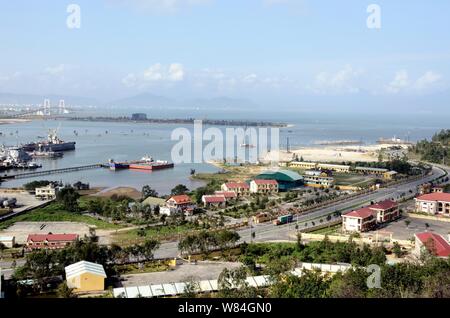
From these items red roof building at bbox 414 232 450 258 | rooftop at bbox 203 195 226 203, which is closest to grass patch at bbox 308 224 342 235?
red roof building at bbox 414 232 450 258

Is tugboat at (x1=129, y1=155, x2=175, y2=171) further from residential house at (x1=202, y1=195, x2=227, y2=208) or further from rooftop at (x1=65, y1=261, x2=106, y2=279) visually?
rooftop at (x1=65, y1=261, x2=106, y2=279)

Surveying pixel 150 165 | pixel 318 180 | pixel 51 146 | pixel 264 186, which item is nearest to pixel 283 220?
pixel 264 186

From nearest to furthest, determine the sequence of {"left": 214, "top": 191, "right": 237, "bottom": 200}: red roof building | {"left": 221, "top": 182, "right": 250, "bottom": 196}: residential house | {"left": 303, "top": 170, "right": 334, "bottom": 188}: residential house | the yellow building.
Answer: the yellow building < {"left": 214, "top": 191, "right": 237, "bottom": 200}: red roof building < {"left": 221, "top": 182, "right": 250, "bottom": 196}: residential house < {"left": 303, "top": 170, "right": 334, "bottom": 188}: residential house

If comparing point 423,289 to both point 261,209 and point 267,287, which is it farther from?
point 261,209

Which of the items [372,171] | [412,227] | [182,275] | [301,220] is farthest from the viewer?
[372,171]

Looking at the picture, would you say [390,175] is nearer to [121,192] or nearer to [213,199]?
[213,199]

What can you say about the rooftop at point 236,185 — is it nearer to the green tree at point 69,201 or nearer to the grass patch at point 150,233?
the grass patch at point 150,233
